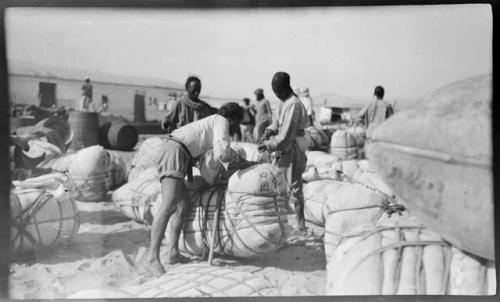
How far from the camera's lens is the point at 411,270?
81.4 inches

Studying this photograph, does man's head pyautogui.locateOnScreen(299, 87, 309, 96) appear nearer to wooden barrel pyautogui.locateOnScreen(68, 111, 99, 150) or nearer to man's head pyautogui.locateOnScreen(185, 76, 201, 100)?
man's head pyautogui.locateOnScreen(185, 76, 201, 100)

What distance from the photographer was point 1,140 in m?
2.80

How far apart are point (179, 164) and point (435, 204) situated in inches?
75.1

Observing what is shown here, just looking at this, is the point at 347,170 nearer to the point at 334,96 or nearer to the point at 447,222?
the point at 334,96

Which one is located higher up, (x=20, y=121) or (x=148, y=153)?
(x=20, y=121)

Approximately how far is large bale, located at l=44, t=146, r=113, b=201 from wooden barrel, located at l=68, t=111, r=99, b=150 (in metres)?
0.35

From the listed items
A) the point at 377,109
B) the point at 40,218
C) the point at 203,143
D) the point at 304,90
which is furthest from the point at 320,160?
the point at 40,218

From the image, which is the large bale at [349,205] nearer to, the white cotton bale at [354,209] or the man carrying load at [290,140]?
the white cotton bale at [354,209]

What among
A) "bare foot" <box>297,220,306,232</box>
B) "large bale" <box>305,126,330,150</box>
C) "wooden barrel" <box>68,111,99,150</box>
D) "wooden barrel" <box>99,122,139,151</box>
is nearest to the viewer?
"bare foot" <box>297,220,306,232</box>

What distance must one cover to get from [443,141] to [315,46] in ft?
5.01

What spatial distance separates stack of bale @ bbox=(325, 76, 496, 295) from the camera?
193cm

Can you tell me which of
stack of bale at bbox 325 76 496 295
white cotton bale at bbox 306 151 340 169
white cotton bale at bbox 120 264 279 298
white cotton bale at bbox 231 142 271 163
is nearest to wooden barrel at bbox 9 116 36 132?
white cotton bale at bbox 120 264 279 298

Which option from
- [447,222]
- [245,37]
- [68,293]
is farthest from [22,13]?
[447,222]

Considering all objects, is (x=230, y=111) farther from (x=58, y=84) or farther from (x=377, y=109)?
(x=377, y=109)
